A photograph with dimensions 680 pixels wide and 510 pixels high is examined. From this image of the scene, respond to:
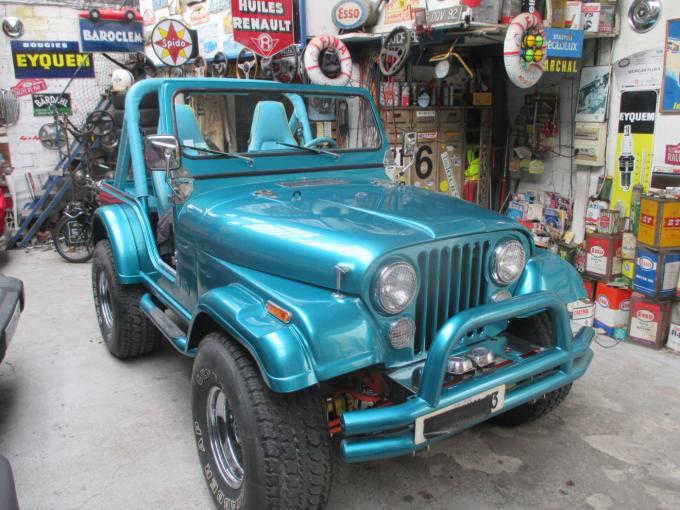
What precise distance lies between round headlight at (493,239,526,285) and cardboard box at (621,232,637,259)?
2609 mm

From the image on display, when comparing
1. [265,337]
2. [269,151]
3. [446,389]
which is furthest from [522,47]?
[265,337]

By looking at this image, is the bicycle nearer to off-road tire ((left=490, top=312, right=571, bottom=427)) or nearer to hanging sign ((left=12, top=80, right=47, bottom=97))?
hanging sign ((left=12, top=80, right=47, bottom=97))

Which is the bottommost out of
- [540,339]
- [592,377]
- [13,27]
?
[592,377]

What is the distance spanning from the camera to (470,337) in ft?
8.23

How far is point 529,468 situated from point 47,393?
301cm

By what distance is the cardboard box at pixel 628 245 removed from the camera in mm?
4691

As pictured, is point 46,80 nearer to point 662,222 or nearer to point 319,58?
point 319,58

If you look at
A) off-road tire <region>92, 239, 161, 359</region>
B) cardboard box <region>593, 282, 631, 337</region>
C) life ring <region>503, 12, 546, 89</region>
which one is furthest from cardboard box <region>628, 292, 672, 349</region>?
off-road tire <region>92, 239, 161, 359</region>

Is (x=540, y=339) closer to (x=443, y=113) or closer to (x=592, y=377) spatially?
(x=592, y=377)

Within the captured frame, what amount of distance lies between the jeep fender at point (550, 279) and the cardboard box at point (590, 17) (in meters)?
3.02

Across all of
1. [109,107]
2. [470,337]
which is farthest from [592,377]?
[109,107]

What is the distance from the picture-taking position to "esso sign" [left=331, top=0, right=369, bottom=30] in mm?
5559

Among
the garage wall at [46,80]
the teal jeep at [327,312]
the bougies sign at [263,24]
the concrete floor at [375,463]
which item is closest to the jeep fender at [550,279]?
the teal jeep at [327,312]

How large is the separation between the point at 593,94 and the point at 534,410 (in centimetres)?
335
